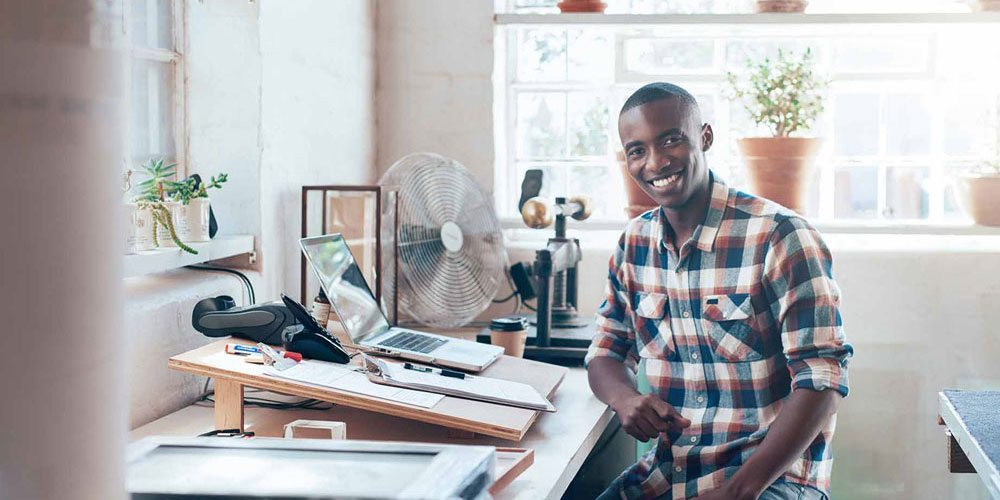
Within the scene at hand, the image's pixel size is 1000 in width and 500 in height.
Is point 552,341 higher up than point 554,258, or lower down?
lower down

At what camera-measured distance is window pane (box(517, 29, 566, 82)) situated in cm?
299

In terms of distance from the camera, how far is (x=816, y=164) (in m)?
2.91

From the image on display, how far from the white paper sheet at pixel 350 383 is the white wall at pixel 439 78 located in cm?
134

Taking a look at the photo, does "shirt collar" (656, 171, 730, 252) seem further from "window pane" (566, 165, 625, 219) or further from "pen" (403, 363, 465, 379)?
"window pane" (566, 165, 625, 219)

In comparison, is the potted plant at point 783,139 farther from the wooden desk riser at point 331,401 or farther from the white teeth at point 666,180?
the wooden desk riser at point 331,401

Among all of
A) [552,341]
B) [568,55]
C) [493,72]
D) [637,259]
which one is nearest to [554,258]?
[552,341]

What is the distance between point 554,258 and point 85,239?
1925mm

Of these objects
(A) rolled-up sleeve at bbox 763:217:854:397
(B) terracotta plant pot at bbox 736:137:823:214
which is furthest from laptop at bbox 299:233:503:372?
(B) terracotta plant pot at bbox 736:137:823:214

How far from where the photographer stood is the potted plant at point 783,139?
2664 millimetres

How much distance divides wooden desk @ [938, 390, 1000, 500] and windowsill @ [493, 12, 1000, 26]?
4.05ft

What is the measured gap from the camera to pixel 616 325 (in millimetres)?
1882

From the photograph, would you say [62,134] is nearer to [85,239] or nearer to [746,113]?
[85,239]

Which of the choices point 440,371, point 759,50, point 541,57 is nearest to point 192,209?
point 440,371

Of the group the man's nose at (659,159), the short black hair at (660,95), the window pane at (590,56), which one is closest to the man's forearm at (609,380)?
the man's nose at (659,159)
